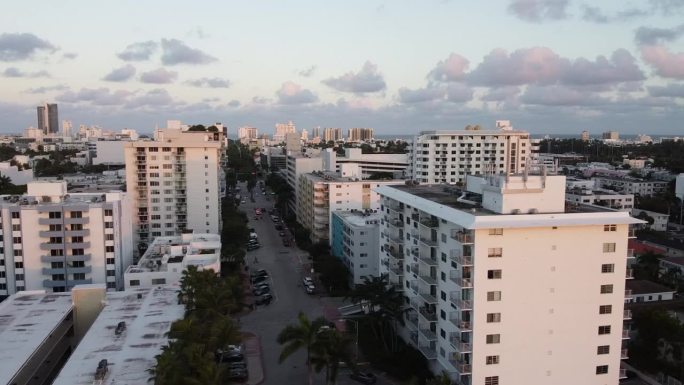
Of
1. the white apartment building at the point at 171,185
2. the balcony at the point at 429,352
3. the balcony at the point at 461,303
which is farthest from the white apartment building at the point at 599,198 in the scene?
the balcony at the point at 461,303

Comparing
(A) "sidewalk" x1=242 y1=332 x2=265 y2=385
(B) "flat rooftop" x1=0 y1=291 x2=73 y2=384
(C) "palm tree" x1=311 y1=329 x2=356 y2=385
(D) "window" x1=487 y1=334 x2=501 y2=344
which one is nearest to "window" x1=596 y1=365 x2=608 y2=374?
(D) "window" x1=487 y1=334 x2=501 y2=344

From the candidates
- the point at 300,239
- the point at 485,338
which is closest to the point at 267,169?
the point at 300,239

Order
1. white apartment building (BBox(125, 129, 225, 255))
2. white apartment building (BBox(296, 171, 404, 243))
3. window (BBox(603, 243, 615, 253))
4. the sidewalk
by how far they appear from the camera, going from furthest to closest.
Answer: white apartment building (BBox(296, 171, 404, 243)) < white apartment building (BBox(125, 129, 225, 255)) < the sidewalk < window (BBox(603, 243, 615, 253))

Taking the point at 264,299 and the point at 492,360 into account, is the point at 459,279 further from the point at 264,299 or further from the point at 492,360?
the point at 264,299

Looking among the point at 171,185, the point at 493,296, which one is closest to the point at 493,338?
the point at 493,296

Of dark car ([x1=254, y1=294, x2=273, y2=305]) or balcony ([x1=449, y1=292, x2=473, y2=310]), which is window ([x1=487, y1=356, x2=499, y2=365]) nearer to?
balcony ([x1=449, y1=292, x2=473, y2=310])

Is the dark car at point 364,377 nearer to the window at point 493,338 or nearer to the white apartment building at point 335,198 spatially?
the window at point 493,338

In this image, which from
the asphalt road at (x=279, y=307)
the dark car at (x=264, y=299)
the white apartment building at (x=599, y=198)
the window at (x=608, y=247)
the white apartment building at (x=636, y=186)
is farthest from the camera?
the white apartment building at (x=636, y=186)
